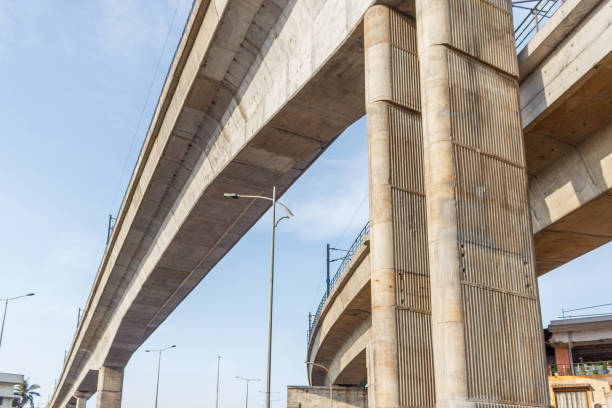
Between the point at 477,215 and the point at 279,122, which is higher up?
the point at 279,122

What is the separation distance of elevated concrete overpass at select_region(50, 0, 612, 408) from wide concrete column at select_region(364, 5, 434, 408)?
1.38m

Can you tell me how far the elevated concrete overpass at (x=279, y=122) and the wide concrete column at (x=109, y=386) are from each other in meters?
22.9

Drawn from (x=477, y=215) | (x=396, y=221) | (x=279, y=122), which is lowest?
(x=477, y=215)

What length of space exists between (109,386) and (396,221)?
157 feet

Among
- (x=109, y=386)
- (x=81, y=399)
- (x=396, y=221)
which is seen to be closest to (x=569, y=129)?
(x=396, y=221)

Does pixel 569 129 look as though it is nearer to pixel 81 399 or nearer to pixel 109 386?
pixel 109 386

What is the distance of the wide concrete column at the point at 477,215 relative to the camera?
11469 mm

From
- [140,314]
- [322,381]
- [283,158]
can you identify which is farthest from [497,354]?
[322,381]

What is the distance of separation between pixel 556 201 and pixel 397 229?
537 centimetres

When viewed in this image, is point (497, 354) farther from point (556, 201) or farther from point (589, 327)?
point (589, 327)

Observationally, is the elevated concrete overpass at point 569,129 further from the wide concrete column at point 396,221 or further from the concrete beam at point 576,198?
the wide concrete column at point 396,221

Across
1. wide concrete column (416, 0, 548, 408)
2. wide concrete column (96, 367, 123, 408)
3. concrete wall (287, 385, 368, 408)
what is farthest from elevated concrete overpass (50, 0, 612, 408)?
wide concrete column (96, 367, 123, 408)

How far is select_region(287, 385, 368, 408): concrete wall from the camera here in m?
36.3

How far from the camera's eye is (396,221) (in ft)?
44.5
